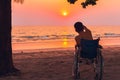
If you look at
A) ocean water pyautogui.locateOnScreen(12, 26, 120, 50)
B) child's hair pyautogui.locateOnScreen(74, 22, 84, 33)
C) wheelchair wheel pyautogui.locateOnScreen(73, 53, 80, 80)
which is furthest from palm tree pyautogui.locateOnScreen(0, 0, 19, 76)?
ocean water pyautogui.locateOnScreen(12, 26, 120, 50)

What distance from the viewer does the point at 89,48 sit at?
860cm

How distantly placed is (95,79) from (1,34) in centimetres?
277

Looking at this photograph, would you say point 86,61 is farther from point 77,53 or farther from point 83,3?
point 83,3

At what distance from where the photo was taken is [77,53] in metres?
8.73

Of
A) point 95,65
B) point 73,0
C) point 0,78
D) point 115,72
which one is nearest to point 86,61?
point 95,65

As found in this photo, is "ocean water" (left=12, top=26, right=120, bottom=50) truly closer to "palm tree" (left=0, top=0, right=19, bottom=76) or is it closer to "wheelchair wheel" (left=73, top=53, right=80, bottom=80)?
"palm tree" (left=0, top=0, right=19, bottom=76)

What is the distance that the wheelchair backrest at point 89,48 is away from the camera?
27.9 feet

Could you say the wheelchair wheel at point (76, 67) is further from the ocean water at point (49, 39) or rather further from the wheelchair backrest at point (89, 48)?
the ocean water at point (49, 39)

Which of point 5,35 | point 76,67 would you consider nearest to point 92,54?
point 76,67

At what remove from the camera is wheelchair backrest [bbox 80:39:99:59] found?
27.9 feet

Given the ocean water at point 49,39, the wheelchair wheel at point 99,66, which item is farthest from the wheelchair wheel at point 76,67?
the ocean water at point 49,39

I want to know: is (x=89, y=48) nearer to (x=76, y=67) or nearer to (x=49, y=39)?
(x=76, y=67)

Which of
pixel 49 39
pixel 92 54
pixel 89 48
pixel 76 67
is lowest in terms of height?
pixel 49 39

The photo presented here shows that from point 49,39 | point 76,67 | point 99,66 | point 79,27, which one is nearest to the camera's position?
point 99,66
